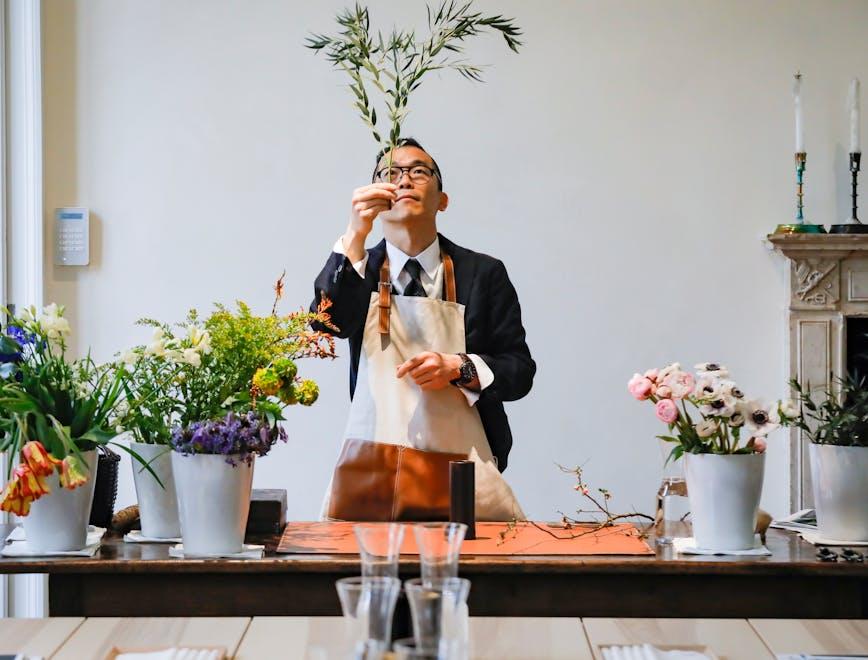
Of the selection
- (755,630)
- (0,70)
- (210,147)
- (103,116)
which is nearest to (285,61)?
(210,147)

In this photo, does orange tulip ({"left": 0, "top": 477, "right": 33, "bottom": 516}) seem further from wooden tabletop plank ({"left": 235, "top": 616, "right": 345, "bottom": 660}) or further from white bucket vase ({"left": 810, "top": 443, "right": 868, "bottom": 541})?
white bucket vase ({"left": 810, "top": 443, "right": 868, "bottom": 541})

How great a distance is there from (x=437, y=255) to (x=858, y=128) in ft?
6.91

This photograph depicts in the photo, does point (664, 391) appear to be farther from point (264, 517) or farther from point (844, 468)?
point (264, 517)

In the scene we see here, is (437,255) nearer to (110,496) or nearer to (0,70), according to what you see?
(110,496)

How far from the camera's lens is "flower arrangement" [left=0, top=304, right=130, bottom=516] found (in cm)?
202

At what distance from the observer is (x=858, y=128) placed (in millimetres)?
4188

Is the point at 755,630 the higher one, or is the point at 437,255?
the point at 437,255

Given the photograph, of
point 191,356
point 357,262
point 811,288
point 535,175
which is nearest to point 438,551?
point 191,356

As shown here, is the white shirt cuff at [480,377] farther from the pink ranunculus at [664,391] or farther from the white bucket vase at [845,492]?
the white bucket vase at [845,492]

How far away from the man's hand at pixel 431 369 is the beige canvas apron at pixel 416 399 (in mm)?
74

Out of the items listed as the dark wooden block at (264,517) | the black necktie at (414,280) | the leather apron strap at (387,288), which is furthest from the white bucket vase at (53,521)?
the black necktie at (414,280)

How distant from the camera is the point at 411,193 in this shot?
2.73 metres

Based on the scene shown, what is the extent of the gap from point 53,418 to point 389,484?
27.3 inches

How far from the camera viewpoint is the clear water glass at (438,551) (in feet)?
4.30
